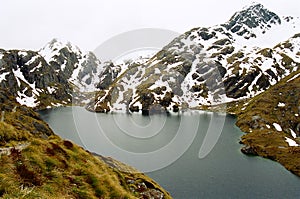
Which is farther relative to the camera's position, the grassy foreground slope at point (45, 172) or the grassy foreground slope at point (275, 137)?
the grassy foreground slope at point (275, 137)

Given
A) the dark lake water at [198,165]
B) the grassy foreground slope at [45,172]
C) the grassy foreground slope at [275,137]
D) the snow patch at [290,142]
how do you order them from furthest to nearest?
1. the snow patch at [290,142]
2. the grassy foreground slope at [275,137]
3. the dark lake water at [198,165]
4. the grassy foreground slope at [45,172]

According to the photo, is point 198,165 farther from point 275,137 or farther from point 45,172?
point 45,172

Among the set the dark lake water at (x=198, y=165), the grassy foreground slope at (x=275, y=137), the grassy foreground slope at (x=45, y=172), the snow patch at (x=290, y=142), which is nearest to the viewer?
the grassy foreground slope at (x=45, y=172)

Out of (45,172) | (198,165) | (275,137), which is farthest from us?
(275,137)

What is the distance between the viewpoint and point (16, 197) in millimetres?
11695

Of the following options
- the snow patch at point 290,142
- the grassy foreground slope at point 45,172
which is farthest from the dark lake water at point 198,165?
the grassy foreground slope at point 45,172

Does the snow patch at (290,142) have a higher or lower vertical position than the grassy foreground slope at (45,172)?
higher

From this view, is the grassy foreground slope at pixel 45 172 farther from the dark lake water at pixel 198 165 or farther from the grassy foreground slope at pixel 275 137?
the grassy foreground slope at pixel 275 137

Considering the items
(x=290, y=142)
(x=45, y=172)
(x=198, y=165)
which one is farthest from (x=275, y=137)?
(x=45, y=172)

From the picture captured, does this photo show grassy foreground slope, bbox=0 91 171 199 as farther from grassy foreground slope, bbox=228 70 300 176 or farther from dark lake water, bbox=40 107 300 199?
grassy foreground slope, bbox=228 70 300 176

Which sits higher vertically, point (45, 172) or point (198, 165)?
point (45, 172)

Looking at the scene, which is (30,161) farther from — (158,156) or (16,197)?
(158,156)

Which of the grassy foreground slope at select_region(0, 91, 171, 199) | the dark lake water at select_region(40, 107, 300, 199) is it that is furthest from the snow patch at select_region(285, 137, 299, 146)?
the grassy foreground slope at select_region(0, 91, 171, 199)

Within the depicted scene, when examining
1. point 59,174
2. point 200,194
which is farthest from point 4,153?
point 200,194
